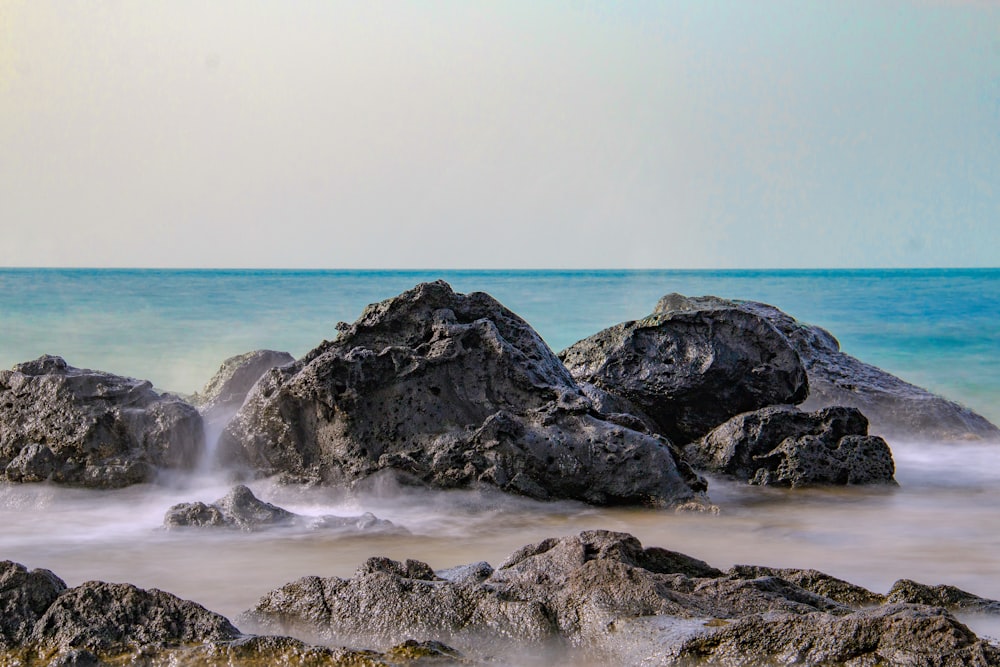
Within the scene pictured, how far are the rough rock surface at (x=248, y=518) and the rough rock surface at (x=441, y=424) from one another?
604mm

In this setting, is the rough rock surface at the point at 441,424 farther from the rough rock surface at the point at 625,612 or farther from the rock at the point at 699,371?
the rough rock surface at the point at 625,612

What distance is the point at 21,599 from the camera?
279cm

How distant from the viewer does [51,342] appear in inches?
907

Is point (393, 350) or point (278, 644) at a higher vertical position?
point (393, 350)

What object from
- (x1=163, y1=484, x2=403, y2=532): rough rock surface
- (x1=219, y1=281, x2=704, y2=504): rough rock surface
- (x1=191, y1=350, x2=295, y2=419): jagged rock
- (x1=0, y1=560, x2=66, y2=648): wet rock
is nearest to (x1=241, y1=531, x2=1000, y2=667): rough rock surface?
(x1=0, y1=560, x2=66, y2=648): wet rock

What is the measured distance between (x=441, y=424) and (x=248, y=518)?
1203 millimetres

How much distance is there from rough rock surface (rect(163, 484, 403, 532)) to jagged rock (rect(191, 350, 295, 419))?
1940 mm

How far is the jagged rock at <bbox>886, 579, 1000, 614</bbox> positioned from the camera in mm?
3137

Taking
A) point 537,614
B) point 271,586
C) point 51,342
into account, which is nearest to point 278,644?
point 537,614

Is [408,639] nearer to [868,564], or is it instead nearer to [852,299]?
[868,564]

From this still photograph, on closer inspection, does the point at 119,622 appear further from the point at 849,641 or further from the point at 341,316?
the point at 341,316

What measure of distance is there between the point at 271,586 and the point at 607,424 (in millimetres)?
2235

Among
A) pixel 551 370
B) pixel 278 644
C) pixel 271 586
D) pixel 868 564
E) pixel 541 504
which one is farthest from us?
pixel 551 370

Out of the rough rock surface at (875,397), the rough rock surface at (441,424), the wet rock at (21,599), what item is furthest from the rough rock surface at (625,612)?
the rough rock surface at (875,397)
